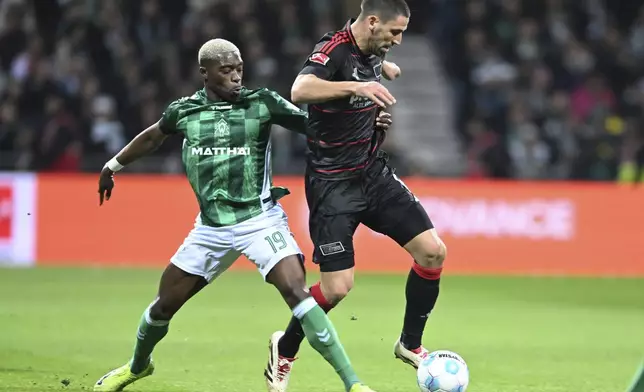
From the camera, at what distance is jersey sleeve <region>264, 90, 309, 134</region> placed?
265 inches

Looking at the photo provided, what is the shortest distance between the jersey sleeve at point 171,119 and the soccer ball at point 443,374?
1.94m

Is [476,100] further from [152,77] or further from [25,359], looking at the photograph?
[25,359]

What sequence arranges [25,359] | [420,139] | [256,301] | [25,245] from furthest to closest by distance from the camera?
1. [420,139]
2. [25,245]
3. [256,301]
4. [25,359]

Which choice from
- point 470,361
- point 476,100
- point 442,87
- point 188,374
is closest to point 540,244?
point 476,100

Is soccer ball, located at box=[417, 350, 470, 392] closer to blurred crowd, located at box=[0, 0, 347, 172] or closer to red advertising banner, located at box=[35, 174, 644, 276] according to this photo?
red advertising banner, located at box=[35, 174, 644, 276]

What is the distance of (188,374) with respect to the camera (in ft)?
25.5

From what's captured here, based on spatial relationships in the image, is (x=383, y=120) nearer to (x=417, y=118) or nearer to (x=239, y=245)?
(x=239, y=245)

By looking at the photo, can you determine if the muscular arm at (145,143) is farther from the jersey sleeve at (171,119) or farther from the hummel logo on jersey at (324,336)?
the hummel logo on jersey at (324,336)

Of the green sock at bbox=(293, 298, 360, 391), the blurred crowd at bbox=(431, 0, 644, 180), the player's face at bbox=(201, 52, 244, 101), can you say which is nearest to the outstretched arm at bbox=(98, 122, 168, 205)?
the player's face at bbox=(201, 52, 244, 101)

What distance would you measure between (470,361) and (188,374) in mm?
2108

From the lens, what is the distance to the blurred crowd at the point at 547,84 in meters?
18.1

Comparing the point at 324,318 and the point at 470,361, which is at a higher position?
the point at 324,318

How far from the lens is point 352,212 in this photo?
7004 mm

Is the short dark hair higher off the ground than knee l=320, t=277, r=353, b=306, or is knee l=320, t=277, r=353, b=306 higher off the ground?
the short dark hair
